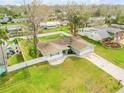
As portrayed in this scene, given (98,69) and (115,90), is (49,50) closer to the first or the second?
(98,69)

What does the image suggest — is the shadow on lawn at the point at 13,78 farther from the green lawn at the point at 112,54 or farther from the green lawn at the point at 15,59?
the green lawn at the point at 112,54

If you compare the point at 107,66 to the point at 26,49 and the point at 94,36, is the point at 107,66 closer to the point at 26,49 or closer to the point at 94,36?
the point at 94,36

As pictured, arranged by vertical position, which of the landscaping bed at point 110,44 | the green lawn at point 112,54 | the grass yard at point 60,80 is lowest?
the grass yard at point 60,80

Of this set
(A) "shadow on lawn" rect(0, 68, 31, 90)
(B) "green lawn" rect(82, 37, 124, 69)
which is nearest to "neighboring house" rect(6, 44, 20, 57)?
(A) "shadow on lawn" rect(0, 68, 31, 90)

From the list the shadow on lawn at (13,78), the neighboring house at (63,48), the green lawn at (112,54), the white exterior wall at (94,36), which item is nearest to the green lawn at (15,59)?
the shadow on lawn at (13,78)

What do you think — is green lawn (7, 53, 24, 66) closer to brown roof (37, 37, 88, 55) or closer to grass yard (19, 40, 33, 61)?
grass yard (19, 40, 33, 61)

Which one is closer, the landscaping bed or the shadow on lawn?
the shadow on lawn

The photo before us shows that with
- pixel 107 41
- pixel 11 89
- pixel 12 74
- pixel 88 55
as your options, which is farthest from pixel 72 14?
pixel 11 89
